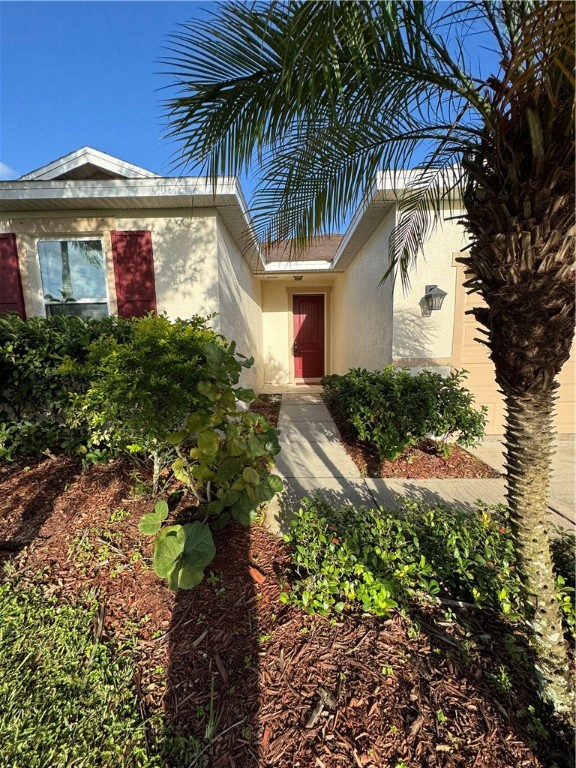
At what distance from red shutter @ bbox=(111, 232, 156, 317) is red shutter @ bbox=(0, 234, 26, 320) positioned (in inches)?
58.3

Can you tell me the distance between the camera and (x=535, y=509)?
1466 mm

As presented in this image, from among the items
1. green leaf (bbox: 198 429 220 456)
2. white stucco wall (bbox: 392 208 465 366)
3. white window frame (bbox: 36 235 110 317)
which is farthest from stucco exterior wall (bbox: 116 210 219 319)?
green leaf (bbox: 198 429 220 456)

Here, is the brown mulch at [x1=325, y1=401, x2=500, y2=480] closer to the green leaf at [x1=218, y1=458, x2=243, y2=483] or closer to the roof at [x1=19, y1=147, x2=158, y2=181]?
the green leaf at [x1=218, y1=458, x2=243, y2=483]

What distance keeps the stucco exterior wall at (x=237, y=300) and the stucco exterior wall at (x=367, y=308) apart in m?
2.43

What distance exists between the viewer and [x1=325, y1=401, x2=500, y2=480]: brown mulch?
3928mm

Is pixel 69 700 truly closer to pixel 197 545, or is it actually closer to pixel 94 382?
pixel 197 545

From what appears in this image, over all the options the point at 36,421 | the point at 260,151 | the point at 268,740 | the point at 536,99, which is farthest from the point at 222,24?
the point at 36,421

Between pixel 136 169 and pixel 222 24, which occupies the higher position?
pixel 136 169

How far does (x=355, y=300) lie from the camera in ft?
25.3

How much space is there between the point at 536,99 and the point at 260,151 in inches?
48.3

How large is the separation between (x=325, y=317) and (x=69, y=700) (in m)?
10.3

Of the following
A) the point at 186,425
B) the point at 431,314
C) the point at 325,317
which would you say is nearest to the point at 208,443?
the point at 186,425

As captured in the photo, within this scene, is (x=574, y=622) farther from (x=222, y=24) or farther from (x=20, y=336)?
(x=20, y=336)

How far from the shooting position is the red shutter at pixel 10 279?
16.3 feet
